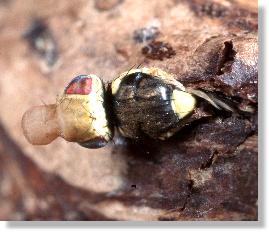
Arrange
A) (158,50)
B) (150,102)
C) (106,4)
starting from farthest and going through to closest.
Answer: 1. (106,4)
2. (158,50)
3. (150,102)

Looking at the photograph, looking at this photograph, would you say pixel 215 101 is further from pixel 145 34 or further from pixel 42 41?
pixel 42 41

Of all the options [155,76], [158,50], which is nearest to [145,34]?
[158,50]

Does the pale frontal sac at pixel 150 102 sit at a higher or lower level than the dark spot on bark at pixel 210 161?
higher

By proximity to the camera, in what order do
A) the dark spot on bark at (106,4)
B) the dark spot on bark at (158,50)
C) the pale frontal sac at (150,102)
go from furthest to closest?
the dark spot on bark at (106,4) < the dark spot on bark at (158,50) < the pale frontal sac at (150,102)

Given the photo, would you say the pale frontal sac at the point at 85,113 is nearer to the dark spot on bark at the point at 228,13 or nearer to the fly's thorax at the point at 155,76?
the fly's thorax at the point at 155,76

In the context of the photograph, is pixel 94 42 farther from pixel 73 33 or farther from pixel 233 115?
pixel 233 115

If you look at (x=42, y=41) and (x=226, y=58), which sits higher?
(x=226, y=58)

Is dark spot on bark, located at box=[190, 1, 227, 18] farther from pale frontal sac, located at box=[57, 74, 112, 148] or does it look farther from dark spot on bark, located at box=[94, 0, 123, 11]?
pale frontal sac, located at box=[57, 74, 112, 148]

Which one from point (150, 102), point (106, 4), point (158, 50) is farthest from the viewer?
point (106, 4)

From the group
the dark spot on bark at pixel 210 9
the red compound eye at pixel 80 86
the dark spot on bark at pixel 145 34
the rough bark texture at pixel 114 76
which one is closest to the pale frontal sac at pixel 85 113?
the red compound eye at pixel 80 86
